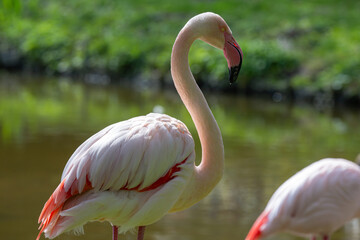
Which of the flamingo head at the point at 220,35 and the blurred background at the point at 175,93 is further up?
the flamingo head at the point at 220,35

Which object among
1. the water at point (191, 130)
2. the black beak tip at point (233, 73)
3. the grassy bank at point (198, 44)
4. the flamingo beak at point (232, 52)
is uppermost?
the flamingo beak at point (232, 52)

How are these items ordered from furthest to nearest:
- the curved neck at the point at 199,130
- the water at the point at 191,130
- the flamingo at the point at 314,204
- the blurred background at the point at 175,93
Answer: the blurred background at the point at 175,93
the water at the point at 191,130
the curved neck at the point at 199,130
the flamingo at the point at 314,204

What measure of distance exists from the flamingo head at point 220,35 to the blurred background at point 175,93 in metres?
1.26

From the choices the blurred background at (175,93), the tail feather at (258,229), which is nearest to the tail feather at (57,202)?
the tail feather at (258,229)

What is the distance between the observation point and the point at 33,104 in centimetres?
1125

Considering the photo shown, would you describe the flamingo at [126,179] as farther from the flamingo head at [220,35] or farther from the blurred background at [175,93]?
the blurred background at [175,93]

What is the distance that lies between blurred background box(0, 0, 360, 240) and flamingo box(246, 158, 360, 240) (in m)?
2.20

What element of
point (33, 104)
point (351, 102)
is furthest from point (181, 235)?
point (351, 102)

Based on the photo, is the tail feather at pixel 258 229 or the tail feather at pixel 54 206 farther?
the tail feather at pixel 54 206

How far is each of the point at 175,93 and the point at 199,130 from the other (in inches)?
376

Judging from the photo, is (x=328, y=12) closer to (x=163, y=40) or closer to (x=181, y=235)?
(x=163, y=40)

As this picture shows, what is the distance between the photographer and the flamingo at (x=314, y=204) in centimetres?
305

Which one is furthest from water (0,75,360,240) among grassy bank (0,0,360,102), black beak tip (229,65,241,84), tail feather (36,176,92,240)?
black beak tip (229,65,241,84)

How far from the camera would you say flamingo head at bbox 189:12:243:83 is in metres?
3.85
